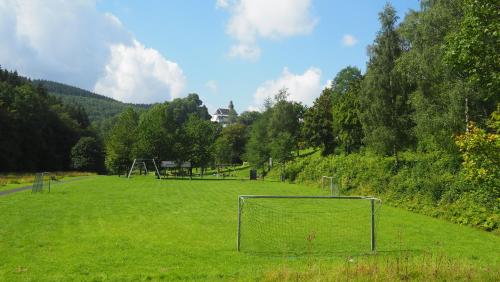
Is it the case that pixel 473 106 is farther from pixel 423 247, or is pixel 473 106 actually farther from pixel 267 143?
pixel 267 143

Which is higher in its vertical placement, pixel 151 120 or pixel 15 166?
pixel 151 120

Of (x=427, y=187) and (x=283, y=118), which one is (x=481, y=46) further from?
(x=283, y=118)

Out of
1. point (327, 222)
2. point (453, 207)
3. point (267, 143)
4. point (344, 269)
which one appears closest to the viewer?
point (344, 269)

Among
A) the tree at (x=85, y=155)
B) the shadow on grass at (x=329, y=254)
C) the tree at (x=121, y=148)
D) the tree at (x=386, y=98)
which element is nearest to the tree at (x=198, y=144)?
the tree at (x=121, y=148)

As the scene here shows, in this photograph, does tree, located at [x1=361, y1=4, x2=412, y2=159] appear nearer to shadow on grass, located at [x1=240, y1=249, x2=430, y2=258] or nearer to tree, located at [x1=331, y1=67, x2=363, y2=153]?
tree, located at [x1=331, y1=67, x2=363, y2=153]

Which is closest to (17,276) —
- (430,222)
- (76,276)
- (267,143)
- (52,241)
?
(76,276)

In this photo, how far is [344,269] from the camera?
920cm

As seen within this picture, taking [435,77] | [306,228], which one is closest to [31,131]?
[435,77]

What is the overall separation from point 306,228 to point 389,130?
22356mm

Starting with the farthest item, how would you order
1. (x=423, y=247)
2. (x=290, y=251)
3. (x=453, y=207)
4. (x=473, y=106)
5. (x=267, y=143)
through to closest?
1. (x=267, y=143)
2. (x=473, y=106)
3. (x=453, y=207)
4. (x=423, y=247)
5. (x=290, y=251)

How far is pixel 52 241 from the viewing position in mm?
13578

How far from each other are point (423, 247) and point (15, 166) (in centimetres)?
8841

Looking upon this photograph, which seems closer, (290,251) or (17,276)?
(17,276)

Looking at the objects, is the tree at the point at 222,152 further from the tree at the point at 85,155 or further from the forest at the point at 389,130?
the tree at the point at 85,155
